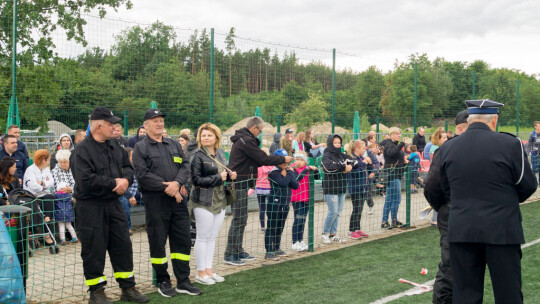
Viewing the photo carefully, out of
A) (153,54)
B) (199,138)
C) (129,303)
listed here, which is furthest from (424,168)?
(129,303)

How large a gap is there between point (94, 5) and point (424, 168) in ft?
30.6

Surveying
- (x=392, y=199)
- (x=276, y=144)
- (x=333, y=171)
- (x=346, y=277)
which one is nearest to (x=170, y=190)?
(x=346, y=277)

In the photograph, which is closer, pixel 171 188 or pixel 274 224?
pixel 171 188

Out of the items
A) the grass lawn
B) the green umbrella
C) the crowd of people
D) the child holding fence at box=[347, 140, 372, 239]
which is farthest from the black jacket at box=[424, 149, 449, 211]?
the green umbrella

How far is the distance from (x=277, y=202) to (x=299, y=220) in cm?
59

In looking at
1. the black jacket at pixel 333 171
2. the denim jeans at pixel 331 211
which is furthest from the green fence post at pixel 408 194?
the denim jeans at pixel 331 211

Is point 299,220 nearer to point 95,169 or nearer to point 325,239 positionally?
point 325,239

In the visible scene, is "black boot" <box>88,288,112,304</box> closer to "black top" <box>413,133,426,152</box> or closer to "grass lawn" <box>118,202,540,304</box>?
"grass lawn" <box>118,202,540,304</box>

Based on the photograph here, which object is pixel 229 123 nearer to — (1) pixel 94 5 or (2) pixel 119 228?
(1) pixel 94 5

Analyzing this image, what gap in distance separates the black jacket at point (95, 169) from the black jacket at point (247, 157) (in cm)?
183

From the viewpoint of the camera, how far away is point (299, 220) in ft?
24.9

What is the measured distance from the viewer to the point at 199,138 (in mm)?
6125

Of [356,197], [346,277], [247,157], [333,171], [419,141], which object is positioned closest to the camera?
[346,277]

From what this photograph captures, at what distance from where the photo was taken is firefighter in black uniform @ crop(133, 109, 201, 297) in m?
5.42
